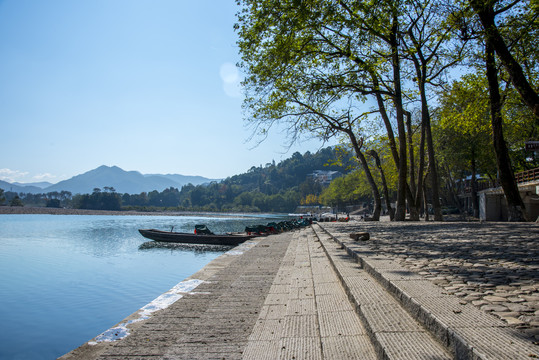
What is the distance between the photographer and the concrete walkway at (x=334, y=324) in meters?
2.53

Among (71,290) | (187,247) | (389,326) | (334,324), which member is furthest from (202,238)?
(389,326)

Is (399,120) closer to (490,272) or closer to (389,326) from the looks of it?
(490,272)

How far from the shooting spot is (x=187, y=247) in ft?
106

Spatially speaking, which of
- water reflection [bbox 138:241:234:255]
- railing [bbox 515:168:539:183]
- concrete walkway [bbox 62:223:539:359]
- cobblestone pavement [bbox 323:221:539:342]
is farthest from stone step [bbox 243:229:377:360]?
railing [bbox 515:168:539:183]

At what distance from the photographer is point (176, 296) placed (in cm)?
754

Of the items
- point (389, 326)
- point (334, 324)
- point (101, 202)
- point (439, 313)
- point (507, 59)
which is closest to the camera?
point (439, 313)

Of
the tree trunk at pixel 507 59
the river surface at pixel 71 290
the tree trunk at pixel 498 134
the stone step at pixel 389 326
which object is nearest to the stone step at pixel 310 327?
the stone step at pixel 389 326

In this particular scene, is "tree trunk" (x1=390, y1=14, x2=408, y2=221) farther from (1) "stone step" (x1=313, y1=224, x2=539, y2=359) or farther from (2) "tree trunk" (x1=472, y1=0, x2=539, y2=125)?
(1) "stone step" (x1=313, y1=224, x2=539, y2=359)

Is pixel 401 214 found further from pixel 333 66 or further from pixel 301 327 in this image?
pixel 301 327

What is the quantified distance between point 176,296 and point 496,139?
13.0 m

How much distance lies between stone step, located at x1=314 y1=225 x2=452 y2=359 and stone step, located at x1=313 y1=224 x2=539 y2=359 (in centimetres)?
1

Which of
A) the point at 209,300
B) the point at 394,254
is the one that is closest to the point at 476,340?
the point at 394,254

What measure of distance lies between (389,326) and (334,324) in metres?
0.78

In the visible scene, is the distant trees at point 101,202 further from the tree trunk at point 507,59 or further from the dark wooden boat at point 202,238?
the tree trunk at point 507,59
